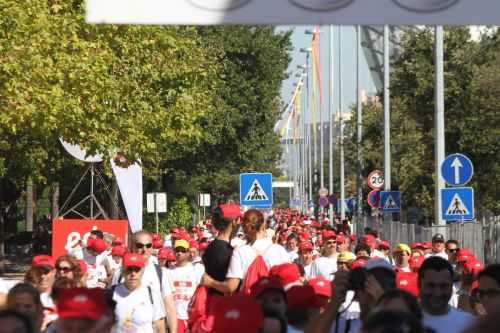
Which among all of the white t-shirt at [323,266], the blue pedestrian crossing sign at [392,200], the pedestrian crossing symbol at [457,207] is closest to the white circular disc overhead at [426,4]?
the white t-shirt at [323,266]

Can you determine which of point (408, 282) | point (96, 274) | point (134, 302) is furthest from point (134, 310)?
point (96, 274)

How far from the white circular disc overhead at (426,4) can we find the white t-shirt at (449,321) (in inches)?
146

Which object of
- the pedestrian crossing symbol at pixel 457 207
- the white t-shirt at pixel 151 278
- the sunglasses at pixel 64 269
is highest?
the pedestrian crossing symbol at pixel 457 207

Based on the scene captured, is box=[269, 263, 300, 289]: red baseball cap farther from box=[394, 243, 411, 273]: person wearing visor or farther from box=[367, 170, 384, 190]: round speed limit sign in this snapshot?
box=[367, 170, 384, 190]: round speed limit sign

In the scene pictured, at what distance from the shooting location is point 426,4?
1104cm

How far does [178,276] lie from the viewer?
54.2 feet

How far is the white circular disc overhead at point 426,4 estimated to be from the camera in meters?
11.0

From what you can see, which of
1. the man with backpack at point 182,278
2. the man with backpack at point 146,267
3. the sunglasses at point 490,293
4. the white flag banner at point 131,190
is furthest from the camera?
the white flag banner at point 131,190

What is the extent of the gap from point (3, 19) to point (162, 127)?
924cm

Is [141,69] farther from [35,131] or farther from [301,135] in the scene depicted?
[301,135]

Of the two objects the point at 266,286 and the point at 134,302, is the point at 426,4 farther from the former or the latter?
the point at 266,286

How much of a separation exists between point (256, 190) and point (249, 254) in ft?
56.8

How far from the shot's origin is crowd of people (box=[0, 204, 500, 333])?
6262 millimetres

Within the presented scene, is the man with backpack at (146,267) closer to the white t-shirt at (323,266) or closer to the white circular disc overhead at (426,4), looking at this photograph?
the white circular disc overhead at (426,4)
